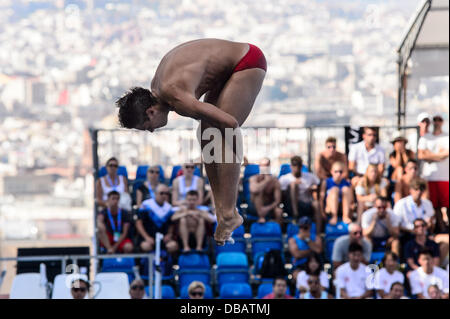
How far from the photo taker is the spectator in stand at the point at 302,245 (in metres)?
8.89

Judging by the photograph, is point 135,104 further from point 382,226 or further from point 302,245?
point 382,226

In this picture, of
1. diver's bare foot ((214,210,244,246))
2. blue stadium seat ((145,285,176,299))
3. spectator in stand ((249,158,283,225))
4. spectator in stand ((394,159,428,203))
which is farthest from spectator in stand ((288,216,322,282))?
diver's bare foot ((214,210,244,246))

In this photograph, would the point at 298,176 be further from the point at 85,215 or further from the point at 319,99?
the point at 85,215

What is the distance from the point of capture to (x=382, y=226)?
915cm

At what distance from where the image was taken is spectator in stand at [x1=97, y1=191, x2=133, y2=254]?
8.95m

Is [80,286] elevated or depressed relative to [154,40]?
depressed

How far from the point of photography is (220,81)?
15.5ft

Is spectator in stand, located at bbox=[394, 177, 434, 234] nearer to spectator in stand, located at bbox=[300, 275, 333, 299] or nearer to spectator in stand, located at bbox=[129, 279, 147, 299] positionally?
spectator in stand, located at bbox=[300, 275, 333, 299]

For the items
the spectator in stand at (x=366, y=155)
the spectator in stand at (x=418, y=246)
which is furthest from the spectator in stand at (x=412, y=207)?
the spectator in stand at (x=366, y=155)

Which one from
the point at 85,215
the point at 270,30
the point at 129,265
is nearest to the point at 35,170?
the point at 85,215

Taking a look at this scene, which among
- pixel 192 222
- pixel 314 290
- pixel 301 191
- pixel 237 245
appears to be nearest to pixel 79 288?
pixel 192 222

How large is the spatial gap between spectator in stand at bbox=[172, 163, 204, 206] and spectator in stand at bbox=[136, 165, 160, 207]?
0.92 feet

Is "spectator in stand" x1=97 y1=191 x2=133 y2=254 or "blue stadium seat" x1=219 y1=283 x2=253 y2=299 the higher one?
"spectator in stand" x1=97 y1=191 x2=133 y2=254

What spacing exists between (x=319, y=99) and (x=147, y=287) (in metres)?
7.79
